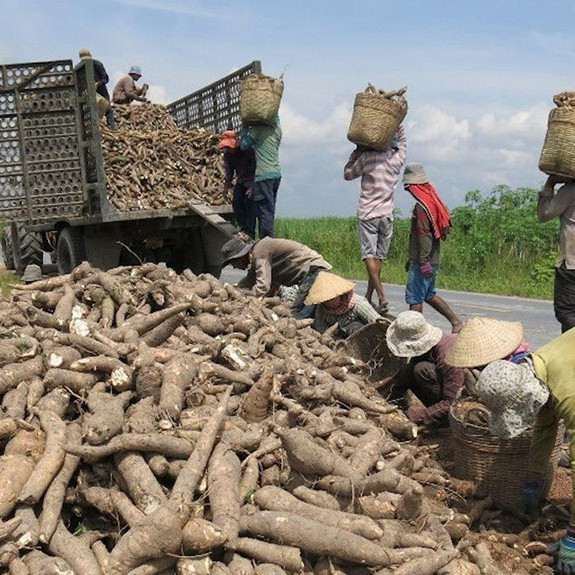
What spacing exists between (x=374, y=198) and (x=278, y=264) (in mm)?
1278

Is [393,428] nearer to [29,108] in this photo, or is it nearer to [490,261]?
[29,108]

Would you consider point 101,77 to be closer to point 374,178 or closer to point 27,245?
point 27,245

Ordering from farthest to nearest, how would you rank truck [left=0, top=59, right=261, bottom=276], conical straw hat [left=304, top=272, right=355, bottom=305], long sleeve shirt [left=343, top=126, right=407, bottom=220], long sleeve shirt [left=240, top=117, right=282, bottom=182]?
long sleeve shirt [left=240, top=117, right=282, bottom=182] → truck [left=0, top=59, right=261, bottom=276] → long sleeve shirt [left=343, top=126, right=407, bottom=220] → conical straw hat [left=304, top=272, right=355, bottom=305]

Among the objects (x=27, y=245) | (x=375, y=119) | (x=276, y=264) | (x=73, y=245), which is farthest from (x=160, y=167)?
(x=375, y=119)

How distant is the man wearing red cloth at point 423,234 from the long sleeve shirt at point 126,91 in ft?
22.7

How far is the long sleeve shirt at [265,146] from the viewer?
8.10 m

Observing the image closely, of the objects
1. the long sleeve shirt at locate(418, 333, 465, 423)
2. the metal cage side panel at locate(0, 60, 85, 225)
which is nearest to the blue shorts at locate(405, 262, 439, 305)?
the long sleeve shirt at locate(418, 333, 465, 423)

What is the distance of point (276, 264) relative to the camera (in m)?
6.96

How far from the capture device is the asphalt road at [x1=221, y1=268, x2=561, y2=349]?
27.4ft

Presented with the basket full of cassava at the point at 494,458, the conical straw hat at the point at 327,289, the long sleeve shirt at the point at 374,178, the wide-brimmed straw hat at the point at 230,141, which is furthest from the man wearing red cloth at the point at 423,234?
the basket full of cassava at the point at 494,458

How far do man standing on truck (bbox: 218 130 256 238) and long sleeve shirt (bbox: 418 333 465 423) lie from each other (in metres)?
3.96

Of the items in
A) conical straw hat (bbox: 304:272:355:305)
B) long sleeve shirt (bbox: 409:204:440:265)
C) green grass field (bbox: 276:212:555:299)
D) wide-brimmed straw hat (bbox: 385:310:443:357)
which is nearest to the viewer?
wide-brimmed straw hat (bbox: 385:310:443:357)

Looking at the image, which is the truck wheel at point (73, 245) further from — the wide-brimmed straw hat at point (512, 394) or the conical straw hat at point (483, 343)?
the wide-brimmed straw hat at point (512, 394)

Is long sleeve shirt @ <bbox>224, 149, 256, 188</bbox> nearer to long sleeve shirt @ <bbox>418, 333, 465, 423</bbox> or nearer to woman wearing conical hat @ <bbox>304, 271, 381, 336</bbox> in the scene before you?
woman wearing conical hat @ <bbox>304, 271, 381, 336</bbox>
